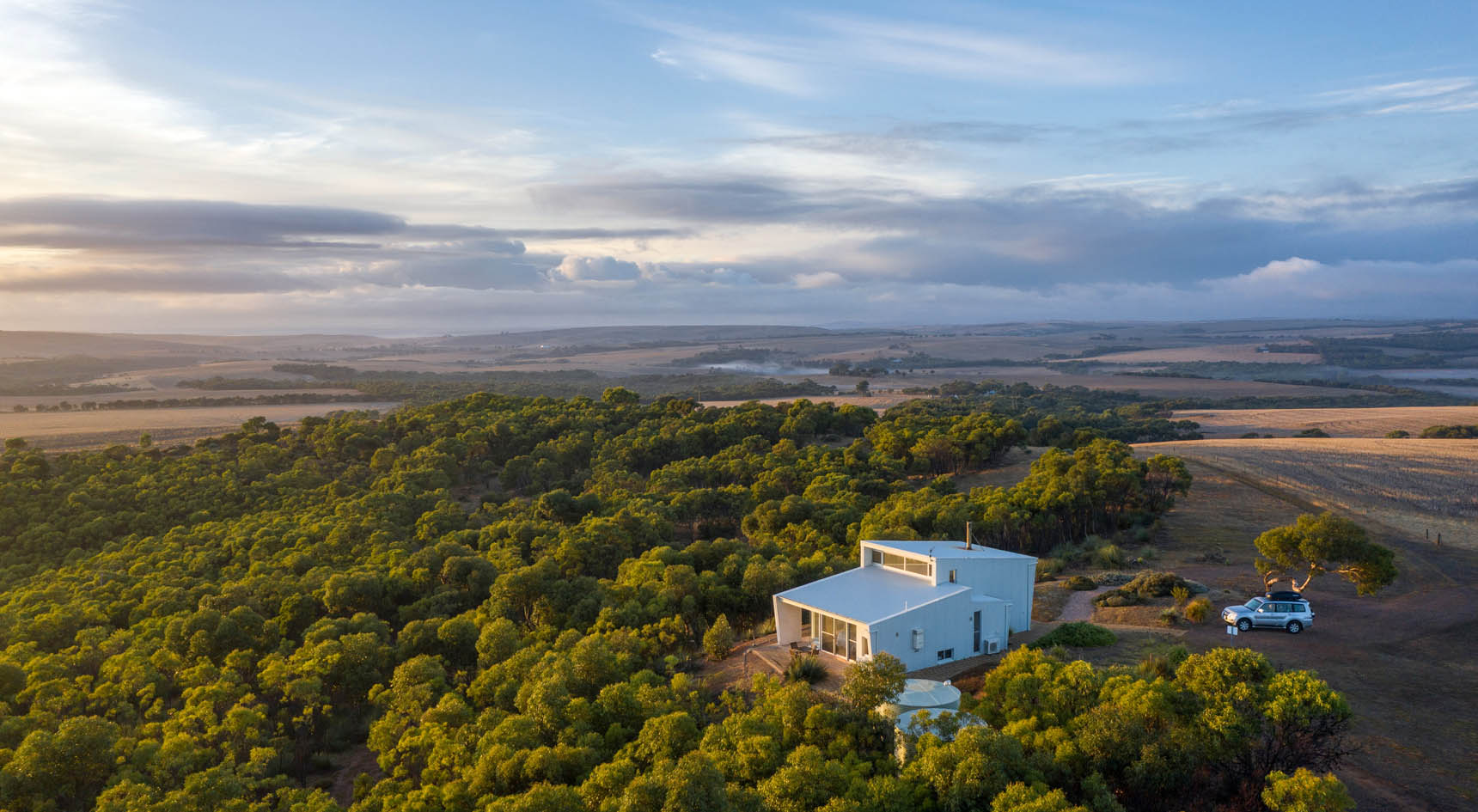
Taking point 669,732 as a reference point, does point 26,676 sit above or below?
below

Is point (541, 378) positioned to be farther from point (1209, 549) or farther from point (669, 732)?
point (669, 732)

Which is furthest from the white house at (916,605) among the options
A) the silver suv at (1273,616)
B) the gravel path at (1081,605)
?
the silver suv at (1273,616)

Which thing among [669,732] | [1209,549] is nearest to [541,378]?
[1209,549]

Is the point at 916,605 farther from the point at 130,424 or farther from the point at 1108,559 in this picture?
the point at 130,424

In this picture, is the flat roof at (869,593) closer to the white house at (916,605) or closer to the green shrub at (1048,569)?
the white house at (916,605)

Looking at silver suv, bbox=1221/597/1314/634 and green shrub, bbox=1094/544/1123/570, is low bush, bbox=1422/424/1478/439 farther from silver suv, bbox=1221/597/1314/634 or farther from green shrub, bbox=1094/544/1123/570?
silver suv, bbox=1221/597/1314/634

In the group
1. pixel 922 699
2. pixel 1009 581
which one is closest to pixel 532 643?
pixel 922 699

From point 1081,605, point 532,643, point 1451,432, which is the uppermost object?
point 1451,432
